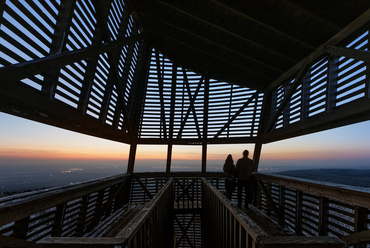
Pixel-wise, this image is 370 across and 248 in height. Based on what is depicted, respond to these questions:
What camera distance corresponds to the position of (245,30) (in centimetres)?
495

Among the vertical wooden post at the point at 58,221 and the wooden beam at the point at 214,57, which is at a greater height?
the wooden beam at the point at 214,57

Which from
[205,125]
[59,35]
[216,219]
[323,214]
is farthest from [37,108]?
[205,125]

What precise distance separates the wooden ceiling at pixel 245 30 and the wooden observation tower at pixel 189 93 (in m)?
0.03

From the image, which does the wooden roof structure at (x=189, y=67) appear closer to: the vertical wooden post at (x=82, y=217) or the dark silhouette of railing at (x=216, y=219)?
the dark silhouette of railing at (x=216, y=219)

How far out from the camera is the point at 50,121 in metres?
4.15

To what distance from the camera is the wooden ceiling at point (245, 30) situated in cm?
392

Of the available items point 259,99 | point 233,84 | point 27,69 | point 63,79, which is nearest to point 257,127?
point 259,99

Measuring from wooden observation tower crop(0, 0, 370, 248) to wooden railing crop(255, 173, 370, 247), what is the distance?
0.02 meters

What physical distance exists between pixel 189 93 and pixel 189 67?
116 centimetres

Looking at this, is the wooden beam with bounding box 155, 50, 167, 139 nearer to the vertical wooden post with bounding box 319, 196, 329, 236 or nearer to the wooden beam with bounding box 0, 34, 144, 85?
the wooden beam with bounding box 0, 34, 144, 85

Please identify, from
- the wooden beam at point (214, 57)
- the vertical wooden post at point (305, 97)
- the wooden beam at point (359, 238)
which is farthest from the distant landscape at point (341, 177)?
the wooden beam at point (359, 238)

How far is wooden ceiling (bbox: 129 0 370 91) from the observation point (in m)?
3.92

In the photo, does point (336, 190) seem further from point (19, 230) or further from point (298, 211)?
point (19, 230)

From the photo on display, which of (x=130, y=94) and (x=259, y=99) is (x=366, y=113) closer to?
(x=259, y=99)
